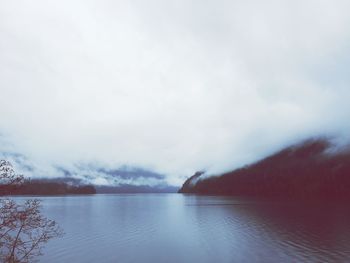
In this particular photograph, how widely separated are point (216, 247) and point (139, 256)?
15.5 m

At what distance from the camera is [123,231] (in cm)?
8950

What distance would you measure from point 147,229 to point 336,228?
4864 cm

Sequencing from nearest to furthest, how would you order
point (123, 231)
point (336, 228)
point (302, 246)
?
point (302, 246)
point (336, 228)
point (123, 231)

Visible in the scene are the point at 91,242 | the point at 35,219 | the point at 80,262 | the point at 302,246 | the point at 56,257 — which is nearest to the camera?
the point at 35,219

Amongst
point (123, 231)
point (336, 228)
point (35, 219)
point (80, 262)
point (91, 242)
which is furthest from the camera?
point (123, 231)

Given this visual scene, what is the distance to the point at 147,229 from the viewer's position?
9406 cm

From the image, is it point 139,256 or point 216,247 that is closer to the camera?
point 139,256

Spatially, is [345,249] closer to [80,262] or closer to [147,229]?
[80,262]

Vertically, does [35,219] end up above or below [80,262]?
above

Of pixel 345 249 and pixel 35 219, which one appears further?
pixel 345 249

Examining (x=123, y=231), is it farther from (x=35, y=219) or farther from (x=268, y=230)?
(x=35, y=219)

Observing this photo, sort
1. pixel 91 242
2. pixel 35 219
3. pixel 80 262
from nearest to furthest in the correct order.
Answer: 1. pixel 35 219
2. pixel 80 262
3. pixel 91 242

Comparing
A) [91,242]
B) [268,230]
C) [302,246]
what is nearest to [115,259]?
[91,242]

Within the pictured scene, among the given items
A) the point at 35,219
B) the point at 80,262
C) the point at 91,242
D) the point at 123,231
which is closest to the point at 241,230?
the point at 123,231
